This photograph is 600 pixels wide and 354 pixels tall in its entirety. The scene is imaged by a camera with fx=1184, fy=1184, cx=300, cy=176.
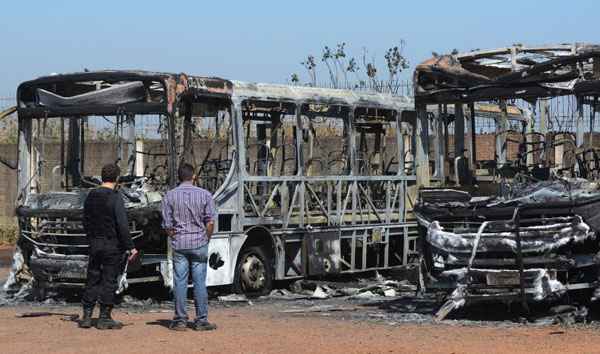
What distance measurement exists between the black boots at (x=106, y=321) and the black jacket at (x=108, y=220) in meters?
0.67

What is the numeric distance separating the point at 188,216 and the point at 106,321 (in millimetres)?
1451

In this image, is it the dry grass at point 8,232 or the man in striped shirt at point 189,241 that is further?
the dry grass at point 8,232

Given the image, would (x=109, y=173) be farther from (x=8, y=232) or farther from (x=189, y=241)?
(x=8, y=232)

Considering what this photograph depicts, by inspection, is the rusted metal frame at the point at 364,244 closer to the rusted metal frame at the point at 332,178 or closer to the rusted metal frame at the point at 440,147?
the rusted metal frame at the point at 332,178

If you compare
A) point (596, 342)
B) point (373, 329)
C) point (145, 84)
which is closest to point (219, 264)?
point (145, 84)

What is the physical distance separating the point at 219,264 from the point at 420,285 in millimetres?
2929

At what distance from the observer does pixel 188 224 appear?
12.2 meters

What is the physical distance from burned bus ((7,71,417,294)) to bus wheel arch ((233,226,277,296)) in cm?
2

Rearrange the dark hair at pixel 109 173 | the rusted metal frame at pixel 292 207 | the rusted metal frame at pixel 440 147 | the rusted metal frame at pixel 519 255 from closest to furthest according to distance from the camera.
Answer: the rusted metal frame at pixel 519 255
the dark hair at pixel 109 173
the rusted metal frame at pixel 440 147
the rusted metal frame at pixel 292 207

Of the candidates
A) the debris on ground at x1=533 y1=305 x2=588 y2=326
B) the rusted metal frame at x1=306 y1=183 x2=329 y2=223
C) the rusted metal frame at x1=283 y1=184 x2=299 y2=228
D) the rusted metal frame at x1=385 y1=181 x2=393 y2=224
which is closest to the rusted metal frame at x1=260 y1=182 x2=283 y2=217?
the rusted metal frame at x1=283 y1=184 x2=299 y2=228

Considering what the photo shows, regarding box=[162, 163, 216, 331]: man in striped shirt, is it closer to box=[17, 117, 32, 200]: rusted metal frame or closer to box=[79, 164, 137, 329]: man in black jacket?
box=[79, 164, 137, 329]: man in black jacket

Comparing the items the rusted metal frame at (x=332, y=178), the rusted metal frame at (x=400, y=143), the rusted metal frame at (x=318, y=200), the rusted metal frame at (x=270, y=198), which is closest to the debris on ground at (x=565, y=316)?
the rusted metal frame at (x=270, y=198)

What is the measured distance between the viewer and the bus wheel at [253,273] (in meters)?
16.0

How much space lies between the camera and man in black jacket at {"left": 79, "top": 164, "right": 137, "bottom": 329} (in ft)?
41.0
